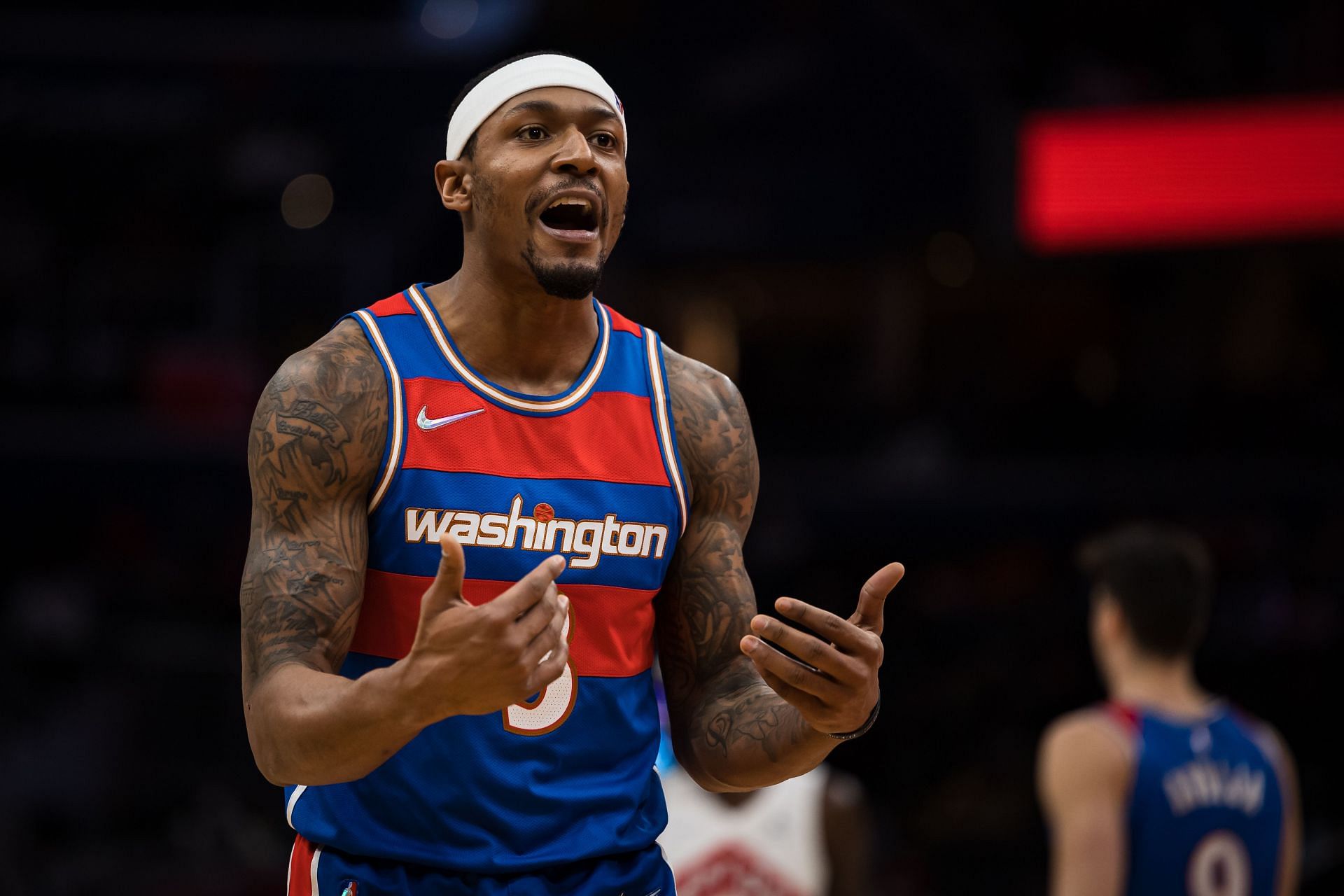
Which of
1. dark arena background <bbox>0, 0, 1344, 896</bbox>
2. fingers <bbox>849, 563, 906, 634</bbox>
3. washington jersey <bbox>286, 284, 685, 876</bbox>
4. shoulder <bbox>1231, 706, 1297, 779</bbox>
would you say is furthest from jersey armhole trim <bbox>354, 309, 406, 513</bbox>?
dark arena background <bbox>0, 0, 1344, 896</bbox>

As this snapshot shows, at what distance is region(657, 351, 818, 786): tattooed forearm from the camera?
10.1ft

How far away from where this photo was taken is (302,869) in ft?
9.46

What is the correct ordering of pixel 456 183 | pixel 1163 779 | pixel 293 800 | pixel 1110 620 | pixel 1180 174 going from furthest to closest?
pixel 1180 174, pixel 1110 620, pixel 1163 779, pixel 456 183, pixel 293 800

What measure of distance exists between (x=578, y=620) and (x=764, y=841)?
224 centimetres

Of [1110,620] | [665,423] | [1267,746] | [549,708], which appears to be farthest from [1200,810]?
[549,708]

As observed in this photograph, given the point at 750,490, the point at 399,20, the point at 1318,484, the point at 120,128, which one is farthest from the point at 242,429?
the point at 750,490

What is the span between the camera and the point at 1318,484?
13.0m

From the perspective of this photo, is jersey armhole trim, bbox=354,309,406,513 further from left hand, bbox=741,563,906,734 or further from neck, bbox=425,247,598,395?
left hand, bbox=741,563,906,734

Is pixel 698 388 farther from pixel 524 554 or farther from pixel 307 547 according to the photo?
pixel 307 547

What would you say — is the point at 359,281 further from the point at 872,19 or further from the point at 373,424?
the point at 373,424

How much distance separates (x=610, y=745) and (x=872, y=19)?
12510mm

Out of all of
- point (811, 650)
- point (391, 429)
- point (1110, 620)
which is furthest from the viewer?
point (1110, 620)

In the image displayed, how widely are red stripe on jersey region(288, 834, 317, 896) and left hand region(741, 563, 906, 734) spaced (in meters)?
0.91

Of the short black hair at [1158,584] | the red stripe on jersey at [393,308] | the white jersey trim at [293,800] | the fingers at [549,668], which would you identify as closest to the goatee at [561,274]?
the red stripe on jersey at [393,308]
